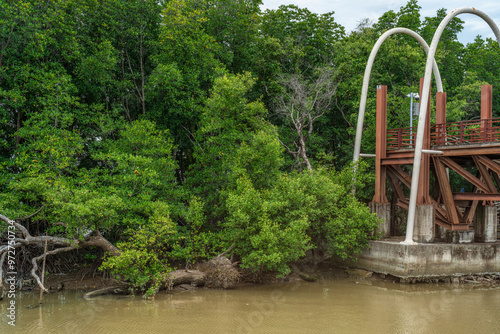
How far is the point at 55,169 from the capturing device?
17016mm

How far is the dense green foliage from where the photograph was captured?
54.2ft

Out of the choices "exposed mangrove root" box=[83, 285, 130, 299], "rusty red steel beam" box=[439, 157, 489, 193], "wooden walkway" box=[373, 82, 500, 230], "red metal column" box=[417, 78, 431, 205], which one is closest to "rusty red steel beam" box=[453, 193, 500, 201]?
"wooden walkway" box=[373, 82, 500, 230]

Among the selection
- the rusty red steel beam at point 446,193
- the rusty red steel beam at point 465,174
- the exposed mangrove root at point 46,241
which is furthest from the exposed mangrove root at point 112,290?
the rusty red steel beam at point 465,174

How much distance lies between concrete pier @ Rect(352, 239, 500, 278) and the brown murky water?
713 millimetres

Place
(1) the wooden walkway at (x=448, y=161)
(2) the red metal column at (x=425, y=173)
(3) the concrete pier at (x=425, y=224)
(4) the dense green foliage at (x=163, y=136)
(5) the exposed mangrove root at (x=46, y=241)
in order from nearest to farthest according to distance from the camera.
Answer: (5) the exposed mangrove root at (x=46, y=241), (4) the dense green foliage at (x=163, y=136), (1) the wooden walkway at (x=448, y=161), (3) the concrete pier at (x=425, y=224), (2) the red metal column at (x=425, y=173)

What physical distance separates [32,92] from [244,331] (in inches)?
540

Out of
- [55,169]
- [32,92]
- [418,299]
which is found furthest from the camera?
[32,92]

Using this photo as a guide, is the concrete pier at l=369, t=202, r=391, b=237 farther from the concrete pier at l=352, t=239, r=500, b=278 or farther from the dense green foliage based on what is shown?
the concrete pier at l=352, t=239, r=500, b=278

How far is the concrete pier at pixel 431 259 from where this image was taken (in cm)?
1770

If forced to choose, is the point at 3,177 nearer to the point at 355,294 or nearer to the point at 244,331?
the point at 244,331

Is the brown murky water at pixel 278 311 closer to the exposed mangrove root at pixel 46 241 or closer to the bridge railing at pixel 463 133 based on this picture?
the exposed mangrove root at pixel 46 241

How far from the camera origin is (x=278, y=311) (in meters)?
14.2

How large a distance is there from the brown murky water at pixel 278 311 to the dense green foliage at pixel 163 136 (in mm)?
1389

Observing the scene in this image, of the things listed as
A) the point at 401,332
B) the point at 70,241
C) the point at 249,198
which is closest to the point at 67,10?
the point at 70,241
